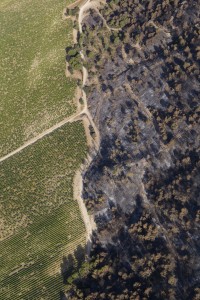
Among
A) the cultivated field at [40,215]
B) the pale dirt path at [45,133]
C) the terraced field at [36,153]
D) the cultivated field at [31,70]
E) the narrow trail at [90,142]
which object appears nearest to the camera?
the cultivated field at [40,215]

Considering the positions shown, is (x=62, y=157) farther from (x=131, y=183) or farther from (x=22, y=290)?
(x=22, y=290)

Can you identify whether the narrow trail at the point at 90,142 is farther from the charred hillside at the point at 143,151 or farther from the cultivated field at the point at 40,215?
the charred hillside at the point at 143,151

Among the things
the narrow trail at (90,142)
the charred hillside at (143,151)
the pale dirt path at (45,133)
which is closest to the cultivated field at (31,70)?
the pale dirt path at (45,133)

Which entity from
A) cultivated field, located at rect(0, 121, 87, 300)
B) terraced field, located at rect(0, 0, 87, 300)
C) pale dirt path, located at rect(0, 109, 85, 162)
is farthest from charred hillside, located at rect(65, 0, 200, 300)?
terraced field, located at rect(0, 0, 87, 300)

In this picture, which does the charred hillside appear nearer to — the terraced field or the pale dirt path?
the pale dirt path

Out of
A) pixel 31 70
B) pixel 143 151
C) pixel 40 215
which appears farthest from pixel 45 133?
pixel 143 151

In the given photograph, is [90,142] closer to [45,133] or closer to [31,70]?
[45,133]

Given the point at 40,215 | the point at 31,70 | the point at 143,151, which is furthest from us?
the point at 31,70
